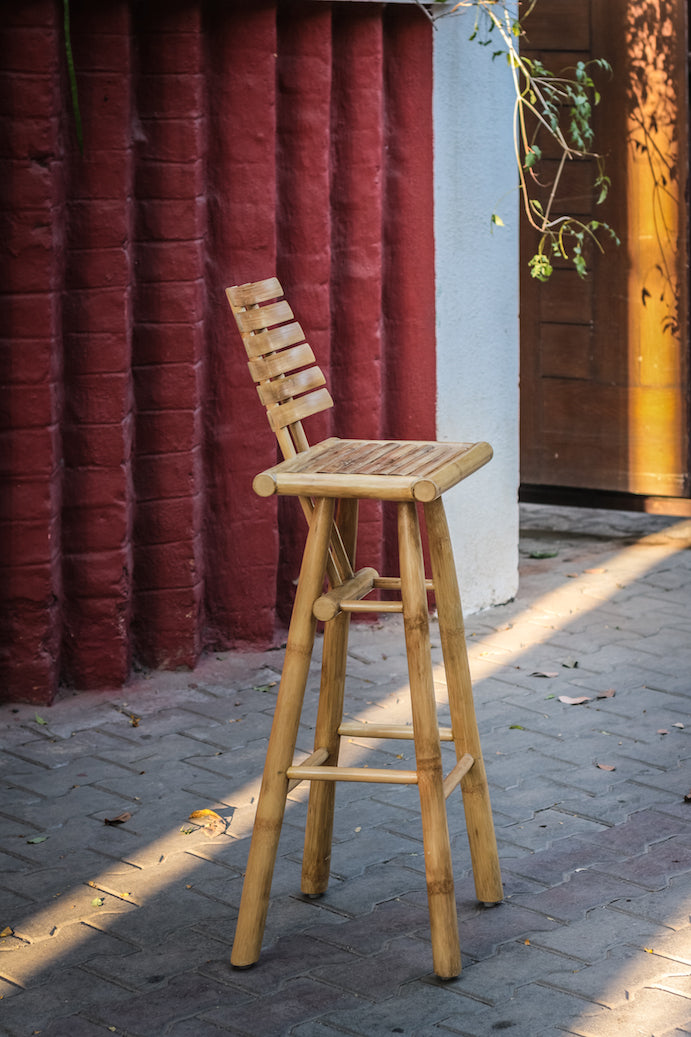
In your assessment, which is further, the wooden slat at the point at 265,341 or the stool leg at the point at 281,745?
the wooden slat at the point at 265,341

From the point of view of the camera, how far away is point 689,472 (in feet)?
22.9

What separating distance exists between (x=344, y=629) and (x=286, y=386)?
23.3 inches

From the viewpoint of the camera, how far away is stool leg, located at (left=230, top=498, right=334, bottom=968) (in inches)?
122

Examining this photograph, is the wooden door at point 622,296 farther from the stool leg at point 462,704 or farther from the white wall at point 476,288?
the stool leg at point 462,704

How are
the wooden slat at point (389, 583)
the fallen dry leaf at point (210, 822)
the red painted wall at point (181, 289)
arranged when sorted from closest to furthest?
the wooden slat at point (389, 583)
the fallen dry leaf at point (210, 822)
the red painted wall at point (181, 289)

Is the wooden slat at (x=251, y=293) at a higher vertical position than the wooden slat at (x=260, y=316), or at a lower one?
higher

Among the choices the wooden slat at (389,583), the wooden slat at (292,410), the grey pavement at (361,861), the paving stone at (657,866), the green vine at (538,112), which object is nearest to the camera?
the grey pavement at (361,861)

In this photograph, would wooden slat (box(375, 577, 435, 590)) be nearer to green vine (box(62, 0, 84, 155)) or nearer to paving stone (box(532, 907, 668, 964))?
paving stone (box(532, 907, 668, 964))

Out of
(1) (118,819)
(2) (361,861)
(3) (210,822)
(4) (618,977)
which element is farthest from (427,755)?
(1) (118,819)

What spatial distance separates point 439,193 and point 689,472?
7.04ft

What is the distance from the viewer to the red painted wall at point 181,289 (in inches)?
187

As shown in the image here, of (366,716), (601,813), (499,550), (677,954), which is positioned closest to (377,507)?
(499,550)

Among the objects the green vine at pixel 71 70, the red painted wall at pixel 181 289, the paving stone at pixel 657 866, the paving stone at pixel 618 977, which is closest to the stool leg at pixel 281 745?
the paving stone at pixel 618 977

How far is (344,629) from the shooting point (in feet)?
11.2
